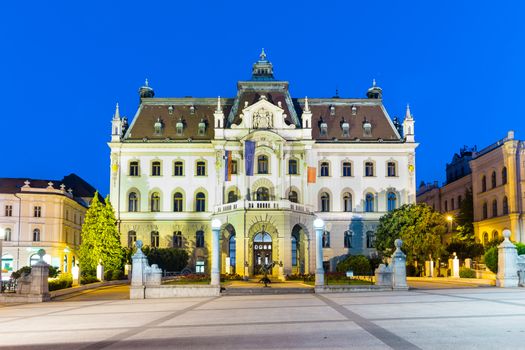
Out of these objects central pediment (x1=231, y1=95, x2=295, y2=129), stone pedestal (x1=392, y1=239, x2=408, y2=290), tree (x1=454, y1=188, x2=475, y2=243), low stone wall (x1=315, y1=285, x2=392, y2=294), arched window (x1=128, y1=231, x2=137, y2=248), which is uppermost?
central pediment (x1=231, y1=95, x2=295, y2=129)

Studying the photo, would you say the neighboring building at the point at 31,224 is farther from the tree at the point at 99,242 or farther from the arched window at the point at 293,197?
the arched window at the point at 293,197

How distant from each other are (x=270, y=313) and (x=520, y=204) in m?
51.3

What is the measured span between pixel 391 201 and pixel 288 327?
5501 cm

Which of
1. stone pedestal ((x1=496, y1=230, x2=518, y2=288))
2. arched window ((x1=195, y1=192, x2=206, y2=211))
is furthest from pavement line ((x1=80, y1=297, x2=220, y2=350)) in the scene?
arched window ((x1=195, y1=192, x2=206, y2=211))

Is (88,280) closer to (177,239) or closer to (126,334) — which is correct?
(177,239)

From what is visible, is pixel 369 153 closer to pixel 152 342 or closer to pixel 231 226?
pixel 231 226

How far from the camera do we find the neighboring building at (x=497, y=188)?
223 feet

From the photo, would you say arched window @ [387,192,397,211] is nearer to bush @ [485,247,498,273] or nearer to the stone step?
bush @ [485,247,498,273]

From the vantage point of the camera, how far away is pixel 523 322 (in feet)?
58.7

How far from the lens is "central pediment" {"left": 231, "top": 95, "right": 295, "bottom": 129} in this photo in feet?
229

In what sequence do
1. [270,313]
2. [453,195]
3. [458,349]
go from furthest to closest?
[453,195]
[270,313]
[458,349]

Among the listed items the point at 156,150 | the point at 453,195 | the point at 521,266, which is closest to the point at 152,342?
the point at 521,266

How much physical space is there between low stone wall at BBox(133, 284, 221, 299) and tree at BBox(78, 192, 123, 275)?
21.4 metres

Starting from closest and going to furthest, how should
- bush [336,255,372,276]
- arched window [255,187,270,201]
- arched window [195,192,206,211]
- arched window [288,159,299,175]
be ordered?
bush [336,255,372,276] < arched window [255,187,270,201] < arched window [288,159,299,175] < arched window [195,192,206,211]
